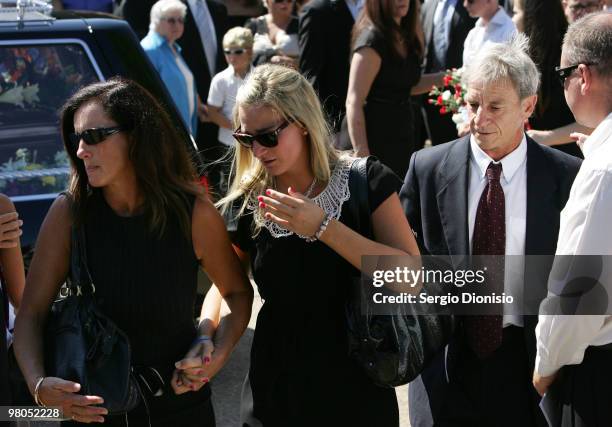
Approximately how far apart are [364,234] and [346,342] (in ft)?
1.11

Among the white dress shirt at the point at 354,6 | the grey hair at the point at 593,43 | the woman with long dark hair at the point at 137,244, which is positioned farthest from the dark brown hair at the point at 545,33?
the woman with long dark hair at the point at 137,244

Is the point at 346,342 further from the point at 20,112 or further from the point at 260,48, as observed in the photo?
the point at 260,48

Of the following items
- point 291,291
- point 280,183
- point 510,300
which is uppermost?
point 280,183

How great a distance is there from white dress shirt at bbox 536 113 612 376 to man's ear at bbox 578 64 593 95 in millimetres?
113

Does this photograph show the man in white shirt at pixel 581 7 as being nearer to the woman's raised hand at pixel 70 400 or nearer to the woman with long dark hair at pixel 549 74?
the woman with long dark hair at pixel 549 74

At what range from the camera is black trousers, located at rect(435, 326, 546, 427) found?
10.2 ft

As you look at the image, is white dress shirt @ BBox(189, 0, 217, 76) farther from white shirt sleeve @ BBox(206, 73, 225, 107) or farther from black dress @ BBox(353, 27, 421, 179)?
black dress @ BBox(353, 27, 421, 179)

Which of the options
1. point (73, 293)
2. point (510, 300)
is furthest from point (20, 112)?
point (510, 300)

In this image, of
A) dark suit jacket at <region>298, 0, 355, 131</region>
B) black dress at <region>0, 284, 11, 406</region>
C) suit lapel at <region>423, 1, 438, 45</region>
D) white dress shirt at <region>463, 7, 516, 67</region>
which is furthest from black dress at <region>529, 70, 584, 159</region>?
black dress at <region>0, 284, 11, 406</region>

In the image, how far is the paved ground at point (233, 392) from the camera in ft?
15.6

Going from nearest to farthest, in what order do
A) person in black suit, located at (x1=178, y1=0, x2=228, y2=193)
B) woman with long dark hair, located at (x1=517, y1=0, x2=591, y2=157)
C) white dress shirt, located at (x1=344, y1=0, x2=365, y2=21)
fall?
woman with long dark hair, located at (x1=517, y1=0, x2=591, y2=157) < white dress shirt, located at (x1=344, y1=0, x2=365, y2=21) < person in black suit, located at (x1=178, y1=0, x2=228, y2=193)

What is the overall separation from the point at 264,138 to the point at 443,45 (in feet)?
15.9

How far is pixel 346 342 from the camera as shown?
2.84m

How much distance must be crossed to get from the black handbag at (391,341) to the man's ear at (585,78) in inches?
32.5
